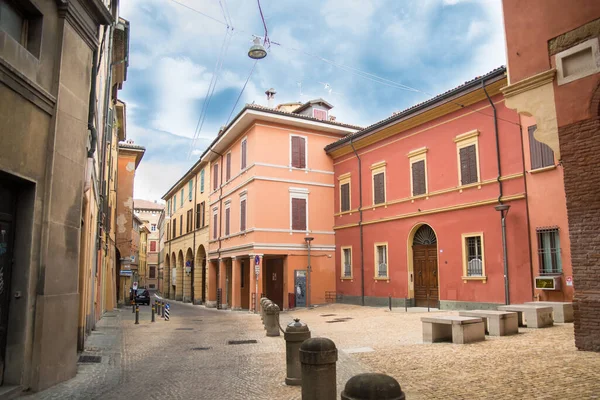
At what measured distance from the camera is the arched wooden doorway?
21078 mm

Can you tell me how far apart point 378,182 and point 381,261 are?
13.4 ft

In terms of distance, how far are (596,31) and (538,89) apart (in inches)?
54.7

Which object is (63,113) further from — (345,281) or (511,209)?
(345,281)

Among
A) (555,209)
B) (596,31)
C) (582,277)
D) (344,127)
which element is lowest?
(582,277)

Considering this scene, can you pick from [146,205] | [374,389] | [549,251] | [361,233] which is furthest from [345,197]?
[146,205]

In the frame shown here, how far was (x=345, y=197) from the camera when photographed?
2720 centimetres

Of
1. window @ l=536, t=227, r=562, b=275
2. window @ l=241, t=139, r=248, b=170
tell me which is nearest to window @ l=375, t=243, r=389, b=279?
window @ l=536, t=227, r=562, b=275

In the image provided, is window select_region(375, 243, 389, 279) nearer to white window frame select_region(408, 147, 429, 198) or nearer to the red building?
the red building

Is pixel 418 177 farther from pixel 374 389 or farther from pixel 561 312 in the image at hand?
pixel 374 389

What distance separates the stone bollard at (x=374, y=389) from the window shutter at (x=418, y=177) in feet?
61.6

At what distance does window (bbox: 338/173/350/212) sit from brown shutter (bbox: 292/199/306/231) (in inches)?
89.7

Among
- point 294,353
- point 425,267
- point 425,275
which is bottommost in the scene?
point 294,353

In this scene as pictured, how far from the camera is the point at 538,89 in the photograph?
9.36 meters

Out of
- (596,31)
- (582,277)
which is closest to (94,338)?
(582,277)
